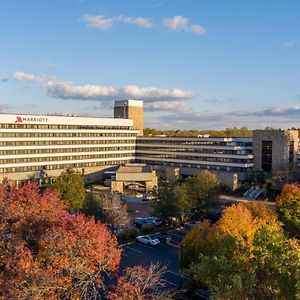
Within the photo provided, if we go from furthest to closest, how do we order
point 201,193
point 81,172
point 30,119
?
1. point 81,172
2. point 30,119
3. point 201,193

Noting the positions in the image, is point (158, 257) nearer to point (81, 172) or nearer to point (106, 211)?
point (106, 211)

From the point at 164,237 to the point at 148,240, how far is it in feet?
8.09

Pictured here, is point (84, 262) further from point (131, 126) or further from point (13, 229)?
point (131, 126)

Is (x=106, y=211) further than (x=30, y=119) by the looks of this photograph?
No

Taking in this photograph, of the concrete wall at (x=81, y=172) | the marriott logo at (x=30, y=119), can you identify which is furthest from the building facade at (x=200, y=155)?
the marriott logo at (x=30, y=119)

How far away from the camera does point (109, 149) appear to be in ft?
306

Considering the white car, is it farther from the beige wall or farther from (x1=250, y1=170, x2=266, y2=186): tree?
the beige wall

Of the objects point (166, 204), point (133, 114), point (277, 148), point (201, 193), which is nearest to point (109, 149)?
point (133, 114)

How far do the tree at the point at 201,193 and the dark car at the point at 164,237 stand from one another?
20.7 feet

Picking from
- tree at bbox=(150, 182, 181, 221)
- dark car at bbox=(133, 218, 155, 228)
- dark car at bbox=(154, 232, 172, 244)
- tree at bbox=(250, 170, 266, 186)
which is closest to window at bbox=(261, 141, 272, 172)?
tree at bbox=(250, 170, 266, 186)

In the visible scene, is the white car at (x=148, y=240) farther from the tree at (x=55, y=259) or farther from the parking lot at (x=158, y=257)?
the tree at (x=55, y=259)

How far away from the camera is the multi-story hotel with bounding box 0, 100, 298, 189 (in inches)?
3034

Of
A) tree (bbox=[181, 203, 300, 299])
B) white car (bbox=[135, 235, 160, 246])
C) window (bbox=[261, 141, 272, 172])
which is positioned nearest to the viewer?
tree (bbox=[181, 203, 300, 299])

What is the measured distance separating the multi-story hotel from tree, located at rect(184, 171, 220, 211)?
24.0 metres
